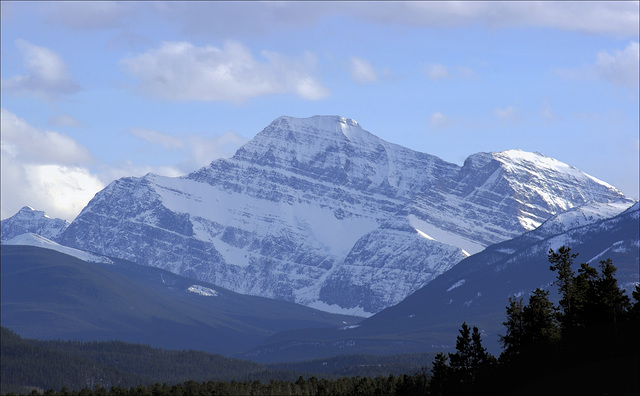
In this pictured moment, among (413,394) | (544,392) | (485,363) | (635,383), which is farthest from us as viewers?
(413,394)

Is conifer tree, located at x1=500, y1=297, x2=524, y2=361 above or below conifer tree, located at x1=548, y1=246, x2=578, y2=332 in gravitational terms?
below

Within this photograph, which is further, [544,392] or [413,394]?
[413,394]

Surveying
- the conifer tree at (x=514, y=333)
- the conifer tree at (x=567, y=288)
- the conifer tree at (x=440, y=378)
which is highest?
the conifer tree at (x=567, y=288)

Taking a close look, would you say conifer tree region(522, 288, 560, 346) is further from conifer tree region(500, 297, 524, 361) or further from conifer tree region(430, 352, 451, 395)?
conifer tree region(430, 352, 451, 395)

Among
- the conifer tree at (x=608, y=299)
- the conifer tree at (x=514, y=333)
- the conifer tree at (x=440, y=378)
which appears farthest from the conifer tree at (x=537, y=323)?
the conifer tree at (x=440, y=378)

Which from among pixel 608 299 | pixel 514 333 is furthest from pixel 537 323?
pixel 608 299

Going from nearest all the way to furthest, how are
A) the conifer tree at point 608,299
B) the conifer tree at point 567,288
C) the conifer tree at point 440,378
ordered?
the conifer tree at point 608,299 → the conifer tree at point 567,288 → the conifer tree at point 440,378

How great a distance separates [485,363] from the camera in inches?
6781

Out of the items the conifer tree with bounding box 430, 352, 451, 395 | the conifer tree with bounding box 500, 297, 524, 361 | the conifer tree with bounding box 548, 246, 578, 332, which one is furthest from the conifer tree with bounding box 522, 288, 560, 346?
the conifer tree with bounding box 430, 352, 451, 395

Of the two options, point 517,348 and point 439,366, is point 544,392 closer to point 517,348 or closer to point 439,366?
point 517,348

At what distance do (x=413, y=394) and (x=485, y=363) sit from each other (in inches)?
856

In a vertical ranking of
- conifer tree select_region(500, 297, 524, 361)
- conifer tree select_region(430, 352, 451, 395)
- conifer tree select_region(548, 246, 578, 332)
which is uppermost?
conifer tree select_region(548, 246, 578, 332)

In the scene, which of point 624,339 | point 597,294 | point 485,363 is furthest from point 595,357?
point 485,363

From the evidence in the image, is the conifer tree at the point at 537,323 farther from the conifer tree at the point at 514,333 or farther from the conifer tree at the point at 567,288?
the conifer tree at the point at 567,288
